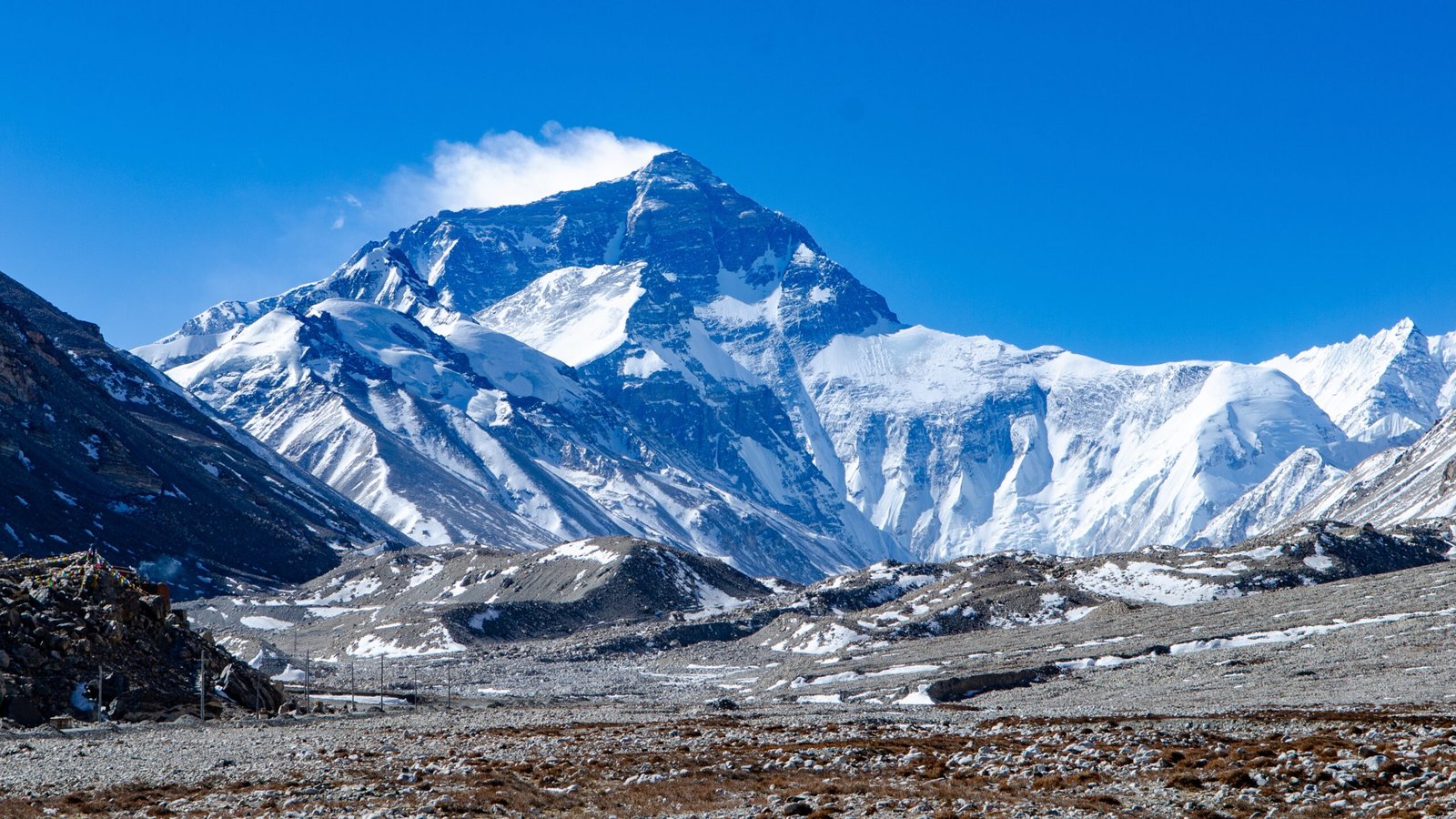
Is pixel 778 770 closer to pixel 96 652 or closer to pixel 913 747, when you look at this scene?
pixel 913 747

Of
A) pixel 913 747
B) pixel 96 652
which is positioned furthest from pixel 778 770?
pixel 96 652

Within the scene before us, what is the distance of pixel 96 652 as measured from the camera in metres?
61.7

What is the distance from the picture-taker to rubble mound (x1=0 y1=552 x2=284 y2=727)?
58.6m

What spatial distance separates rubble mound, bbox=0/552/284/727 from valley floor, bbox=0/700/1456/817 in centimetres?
444

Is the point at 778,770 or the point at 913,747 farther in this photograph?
the point at 913,747

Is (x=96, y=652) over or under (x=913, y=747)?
over

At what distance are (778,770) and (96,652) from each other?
120 feet

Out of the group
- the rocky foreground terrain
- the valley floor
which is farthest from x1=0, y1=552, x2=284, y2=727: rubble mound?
the valley floor

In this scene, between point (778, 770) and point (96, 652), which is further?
point (96, 652)

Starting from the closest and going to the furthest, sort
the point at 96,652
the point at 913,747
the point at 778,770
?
the point at 778,770
the point at 913,747
the point at 96,652

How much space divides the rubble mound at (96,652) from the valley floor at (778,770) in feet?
14.6

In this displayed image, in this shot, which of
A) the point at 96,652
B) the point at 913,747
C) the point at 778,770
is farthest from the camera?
the point at 96,652

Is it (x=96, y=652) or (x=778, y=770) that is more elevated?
(x=96, y=652)

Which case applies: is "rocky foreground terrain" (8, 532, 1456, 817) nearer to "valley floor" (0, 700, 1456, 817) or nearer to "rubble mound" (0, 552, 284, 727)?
"valley floor" (0, 700, 1456, 817)
